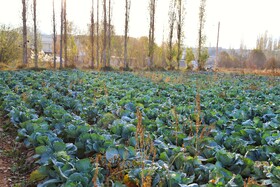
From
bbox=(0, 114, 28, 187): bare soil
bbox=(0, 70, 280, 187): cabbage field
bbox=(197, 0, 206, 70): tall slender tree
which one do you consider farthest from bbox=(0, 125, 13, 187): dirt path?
bbox=(197, 0, 206, 70): tall slender tree

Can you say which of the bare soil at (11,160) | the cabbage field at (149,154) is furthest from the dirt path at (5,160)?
the cabbage field at (149,154)

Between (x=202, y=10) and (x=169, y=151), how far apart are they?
30.0 m

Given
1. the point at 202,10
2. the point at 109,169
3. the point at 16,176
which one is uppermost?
the point at 202,10

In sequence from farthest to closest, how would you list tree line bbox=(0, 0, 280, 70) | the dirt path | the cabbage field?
tree line bbox=(0, 0, 280, 70) → the dirt path → the cabbage field

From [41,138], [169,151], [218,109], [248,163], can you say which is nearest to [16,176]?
[41,138]

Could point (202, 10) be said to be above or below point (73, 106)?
above

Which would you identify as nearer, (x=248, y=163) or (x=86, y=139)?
(x=248, y=163)

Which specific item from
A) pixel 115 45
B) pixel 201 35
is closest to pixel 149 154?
pixel 201 35

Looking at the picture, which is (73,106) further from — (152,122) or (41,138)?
(41,138)

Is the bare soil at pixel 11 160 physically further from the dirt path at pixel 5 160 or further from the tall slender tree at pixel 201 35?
the tall slender tree at pixel 201 35

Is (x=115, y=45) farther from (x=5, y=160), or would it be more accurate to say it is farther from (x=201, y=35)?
(x=5, y=160)

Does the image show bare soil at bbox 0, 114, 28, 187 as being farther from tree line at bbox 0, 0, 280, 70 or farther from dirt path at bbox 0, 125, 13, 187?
tree line at bbox 0, 0, 280, 70

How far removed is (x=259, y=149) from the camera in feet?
11.0

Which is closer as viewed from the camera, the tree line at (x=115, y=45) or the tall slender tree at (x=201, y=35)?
the tree line at (x=115, y=45)
